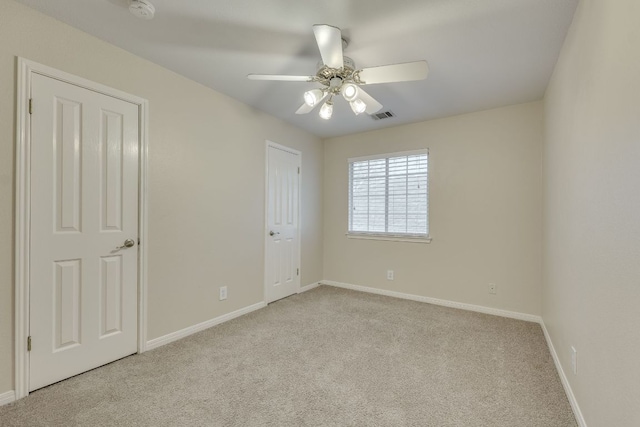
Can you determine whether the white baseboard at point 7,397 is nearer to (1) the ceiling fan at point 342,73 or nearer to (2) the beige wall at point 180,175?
(2) the beige wall at point 180,175

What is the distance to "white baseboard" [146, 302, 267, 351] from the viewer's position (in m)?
2.51

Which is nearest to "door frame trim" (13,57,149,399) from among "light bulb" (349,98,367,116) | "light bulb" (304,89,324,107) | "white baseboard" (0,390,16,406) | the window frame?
"white baseboard" (0,390,16,406)

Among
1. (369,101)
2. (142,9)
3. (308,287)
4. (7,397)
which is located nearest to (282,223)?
(308,287)

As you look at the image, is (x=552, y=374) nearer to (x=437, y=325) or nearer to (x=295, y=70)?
(x=437, y=325)

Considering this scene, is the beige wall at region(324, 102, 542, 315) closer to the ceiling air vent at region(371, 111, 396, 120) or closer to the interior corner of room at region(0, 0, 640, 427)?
the interior corner of room at region(0, 0, 640, 427)

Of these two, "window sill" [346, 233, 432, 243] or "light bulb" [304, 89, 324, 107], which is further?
"window sill" [346, 233, 432, 243]

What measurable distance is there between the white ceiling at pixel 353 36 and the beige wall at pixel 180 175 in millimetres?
156

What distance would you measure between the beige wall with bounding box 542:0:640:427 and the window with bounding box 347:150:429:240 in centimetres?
176

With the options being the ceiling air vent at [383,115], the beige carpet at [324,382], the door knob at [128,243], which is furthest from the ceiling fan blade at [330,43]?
the beige carpet at [324,382]

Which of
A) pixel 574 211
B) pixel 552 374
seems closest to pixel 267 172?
pixel 574 211

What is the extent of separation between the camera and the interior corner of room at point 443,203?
1.25 metres

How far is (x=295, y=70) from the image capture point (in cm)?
252

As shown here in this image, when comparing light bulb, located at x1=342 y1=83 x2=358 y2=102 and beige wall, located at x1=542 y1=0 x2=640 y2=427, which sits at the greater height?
light bulb, located at x1=342 y1=83 x2=358 y2=102

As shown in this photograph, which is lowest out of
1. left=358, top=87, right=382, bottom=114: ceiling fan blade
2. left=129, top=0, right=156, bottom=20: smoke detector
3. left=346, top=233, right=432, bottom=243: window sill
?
left=346, top=233, right=432, bottom=243: window sill
